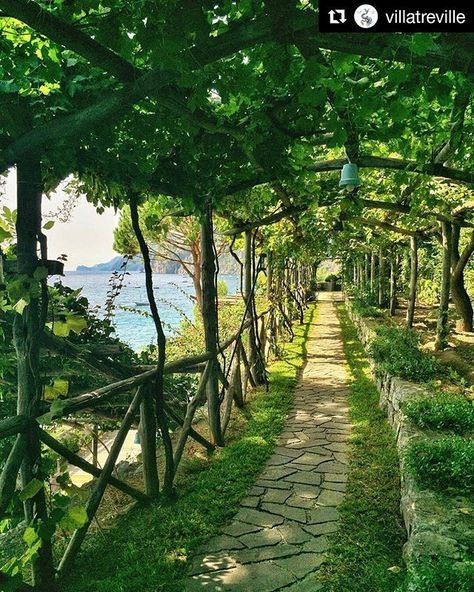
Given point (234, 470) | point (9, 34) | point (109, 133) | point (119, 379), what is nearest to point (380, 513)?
Answer: point (234, 470)

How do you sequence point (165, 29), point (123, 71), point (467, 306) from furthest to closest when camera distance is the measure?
point (467, 306) < point (123, 71) < point (165, 29)

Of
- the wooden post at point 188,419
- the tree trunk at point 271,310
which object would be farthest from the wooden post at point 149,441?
the tree trunk at point 271,310

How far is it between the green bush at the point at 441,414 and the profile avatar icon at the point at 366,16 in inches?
146

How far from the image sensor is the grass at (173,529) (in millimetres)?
3082

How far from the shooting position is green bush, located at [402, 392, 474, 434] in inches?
169

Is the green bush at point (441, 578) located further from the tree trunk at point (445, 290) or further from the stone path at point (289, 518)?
the tree trunk at point (445, 290)

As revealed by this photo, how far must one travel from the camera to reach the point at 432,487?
10.6ft

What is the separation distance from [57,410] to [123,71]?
171 centimetres

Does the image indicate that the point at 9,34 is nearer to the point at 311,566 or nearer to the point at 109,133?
the point at 109,133

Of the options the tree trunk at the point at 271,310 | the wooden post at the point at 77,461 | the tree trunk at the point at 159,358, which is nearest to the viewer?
the wooden post at the point at 77,461

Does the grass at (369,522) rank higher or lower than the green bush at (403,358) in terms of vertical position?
lower

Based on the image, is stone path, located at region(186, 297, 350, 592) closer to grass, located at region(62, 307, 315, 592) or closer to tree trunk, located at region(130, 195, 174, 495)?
grass, located at region(62, 307, 315, 592)

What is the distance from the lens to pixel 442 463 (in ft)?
10.9

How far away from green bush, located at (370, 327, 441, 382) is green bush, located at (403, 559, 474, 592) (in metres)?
4.32
